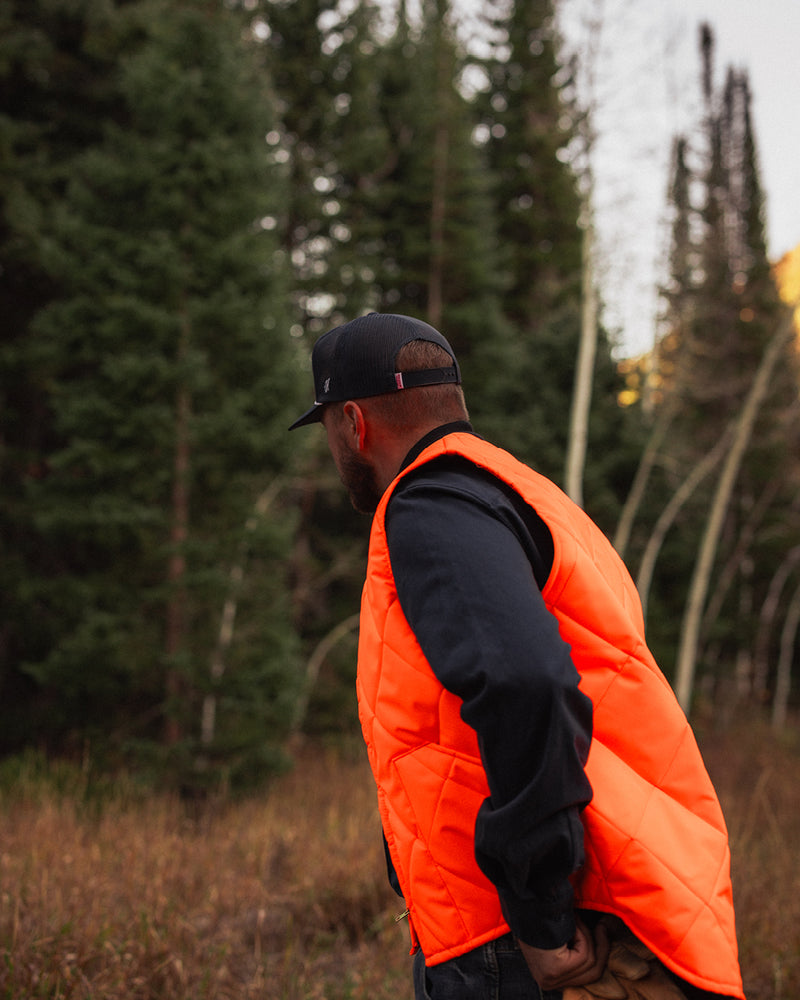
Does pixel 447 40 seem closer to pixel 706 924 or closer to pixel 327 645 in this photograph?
pixel 327 645

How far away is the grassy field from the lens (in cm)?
298

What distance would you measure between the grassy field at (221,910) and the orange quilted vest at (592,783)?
6.50 ft

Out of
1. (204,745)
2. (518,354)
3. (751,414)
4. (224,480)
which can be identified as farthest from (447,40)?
(204,745)

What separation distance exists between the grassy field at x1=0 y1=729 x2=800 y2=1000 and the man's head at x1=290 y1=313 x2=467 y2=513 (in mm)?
2282

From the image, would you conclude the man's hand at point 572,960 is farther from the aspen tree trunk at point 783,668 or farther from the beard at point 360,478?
the aspen tree trunk at point 783,668

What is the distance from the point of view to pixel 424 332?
167cm

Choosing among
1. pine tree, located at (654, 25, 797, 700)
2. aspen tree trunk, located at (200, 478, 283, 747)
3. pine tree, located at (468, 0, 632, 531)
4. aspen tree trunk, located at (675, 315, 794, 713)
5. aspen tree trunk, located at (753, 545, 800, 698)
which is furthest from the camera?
aspen tree trunk, located at (753, 545, 800, 698)

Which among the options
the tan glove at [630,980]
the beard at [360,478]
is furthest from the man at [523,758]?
the beard at [360,478]

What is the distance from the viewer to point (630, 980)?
52.9 inches

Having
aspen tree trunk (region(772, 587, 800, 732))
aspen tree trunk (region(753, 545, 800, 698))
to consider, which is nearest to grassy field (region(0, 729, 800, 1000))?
aspen tree trunk (region(772, 587, 800, 732))

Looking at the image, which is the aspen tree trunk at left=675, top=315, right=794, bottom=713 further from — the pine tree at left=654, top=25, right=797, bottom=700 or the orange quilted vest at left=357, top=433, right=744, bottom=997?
the orange quilted vest at left=357, top=433, right=744, bottom=997

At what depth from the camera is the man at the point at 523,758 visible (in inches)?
48.9

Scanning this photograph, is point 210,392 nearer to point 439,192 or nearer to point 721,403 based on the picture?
point 439,192

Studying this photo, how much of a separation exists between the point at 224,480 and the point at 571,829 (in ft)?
27.7
